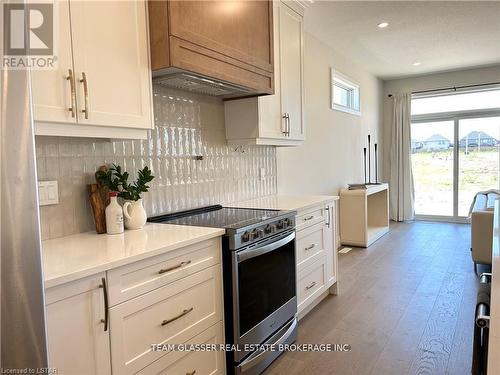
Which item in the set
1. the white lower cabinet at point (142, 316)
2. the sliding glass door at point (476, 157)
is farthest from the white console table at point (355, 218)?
the white lower cabinet at point (142, 316)

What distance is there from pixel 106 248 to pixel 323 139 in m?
3.62

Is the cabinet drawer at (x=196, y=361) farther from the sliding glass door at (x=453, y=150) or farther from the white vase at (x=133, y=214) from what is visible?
the sliding glass door at (x=453, y=150)

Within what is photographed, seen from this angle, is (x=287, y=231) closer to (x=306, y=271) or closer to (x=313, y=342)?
(x=306, y=271)

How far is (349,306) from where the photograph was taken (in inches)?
117

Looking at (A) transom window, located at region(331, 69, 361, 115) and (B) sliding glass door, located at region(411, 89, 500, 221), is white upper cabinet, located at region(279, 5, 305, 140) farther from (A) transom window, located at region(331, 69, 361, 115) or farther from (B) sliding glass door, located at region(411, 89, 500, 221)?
(B) sliding glass door, located at region(411, 89, 500, 221)

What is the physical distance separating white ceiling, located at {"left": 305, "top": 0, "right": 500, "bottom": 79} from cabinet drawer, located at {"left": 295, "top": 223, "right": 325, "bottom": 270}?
83.5 inches

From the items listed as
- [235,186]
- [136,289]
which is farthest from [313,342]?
[136,289]

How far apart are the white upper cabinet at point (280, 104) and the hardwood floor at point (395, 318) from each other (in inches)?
58.8

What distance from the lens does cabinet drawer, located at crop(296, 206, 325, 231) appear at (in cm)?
258

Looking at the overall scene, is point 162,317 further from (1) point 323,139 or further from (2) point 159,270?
(1) point 323,139

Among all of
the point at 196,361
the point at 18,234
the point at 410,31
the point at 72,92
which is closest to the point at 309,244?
the point at 196,361

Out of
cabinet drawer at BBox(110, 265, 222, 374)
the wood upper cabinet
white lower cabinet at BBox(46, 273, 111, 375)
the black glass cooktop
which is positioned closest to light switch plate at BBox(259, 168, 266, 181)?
the black glass cooktop

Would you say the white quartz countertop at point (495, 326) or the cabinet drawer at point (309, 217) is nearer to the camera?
the white quartz countertop at point (495, 326)

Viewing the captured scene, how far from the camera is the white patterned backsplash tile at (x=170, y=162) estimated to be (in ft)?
5.67
